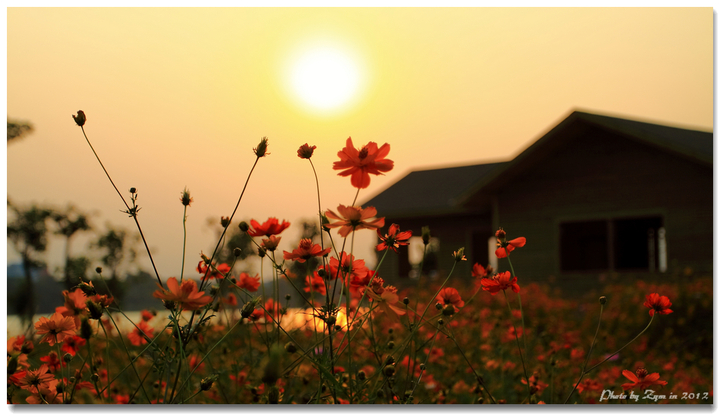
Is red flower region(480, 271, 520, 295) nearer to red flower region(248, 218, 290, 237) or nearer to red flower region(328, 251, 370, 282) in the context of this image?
red flower region(328, 251, 370, 282)

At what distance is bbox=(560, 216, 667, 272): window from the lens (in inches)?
324

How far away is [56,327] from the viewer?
1120mm

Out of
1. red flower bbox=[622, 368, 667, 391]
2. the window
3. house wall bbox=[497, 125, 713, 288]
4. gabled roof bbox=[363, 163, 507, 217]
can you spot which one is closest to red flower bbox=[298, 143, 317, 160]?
red flower bbox=[622, 368, 667, 391]

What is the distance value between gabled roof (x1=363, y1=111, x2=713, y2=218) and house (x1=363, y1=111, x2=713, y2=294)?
0.5 inches

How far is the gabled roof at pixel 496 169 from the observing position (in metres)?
5.09

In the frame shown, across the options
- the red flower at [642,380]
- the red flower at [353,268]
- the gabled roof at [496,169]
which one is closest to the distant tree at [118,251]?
the red flower at [353,268]

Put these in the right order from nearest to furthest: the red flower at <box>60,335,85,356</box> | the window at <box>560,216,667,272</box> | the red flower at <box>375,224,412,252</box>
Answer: the red flower at <box>375,224,412,252</box>
the red flower at <box>60,335,85,356</box>
the window at <box>560,216,667,272</box>

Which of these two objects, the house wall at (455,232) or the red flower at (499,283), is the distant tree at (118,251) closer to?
the red flower at (499,283)

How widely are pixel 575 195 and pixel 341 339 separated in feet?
15.8

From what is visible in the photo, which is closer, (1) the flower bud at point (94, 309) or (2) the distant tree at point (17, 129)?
(1) the flower bud at point (94, 309)

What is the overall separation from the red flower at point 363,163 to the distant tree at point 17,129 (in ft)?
6.67

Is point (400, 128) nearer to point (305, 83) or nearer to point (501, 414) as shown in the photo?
point (305, 83)

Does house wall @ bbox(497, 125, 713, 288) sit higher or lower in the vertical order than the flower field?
higher

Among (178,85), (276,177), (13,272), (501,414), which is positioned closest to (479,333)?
(501,414)
